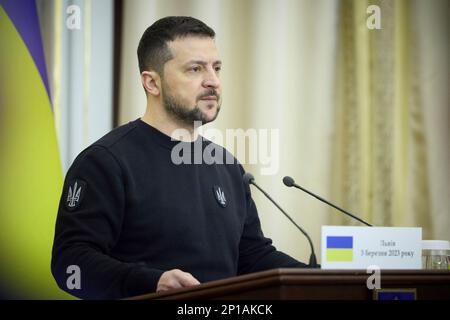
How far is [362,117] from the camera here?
11.2 ft

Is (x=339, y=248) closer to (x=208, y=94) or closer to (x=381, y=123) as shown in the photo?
(x=208, y=94)

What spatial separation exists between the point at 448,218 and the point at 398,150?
0.41 m

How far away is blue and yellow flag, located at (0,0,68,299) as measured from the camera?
2.96 m

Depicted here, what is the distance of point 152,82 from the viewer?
2.75 metres

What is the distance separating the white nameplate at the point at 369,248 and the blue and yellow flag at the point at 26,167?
161 centimetres

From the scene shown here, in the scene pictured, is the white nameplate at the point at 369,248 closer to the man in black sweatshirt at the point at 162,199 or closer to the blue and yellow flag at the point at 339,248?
the blue and yellow flag at the point at 339,248

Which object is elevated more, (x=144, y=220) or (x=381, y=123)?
(x=381, y=123)

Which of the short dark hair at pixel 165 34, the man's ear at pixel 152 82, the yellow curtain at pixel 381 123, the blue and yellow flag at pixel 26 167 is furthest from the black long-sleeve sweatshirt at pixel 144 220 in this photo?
the yellow curtain at pixel 381 123

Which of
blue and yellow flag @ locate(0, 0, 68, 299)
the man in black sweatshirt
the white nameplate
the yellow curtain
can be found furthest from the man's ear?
the white nameplate

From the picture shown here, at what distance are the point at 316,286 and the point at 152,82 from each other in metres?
1.37

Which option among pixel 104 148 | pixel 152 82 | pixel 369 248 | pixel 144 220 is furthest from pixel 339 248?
pixel 152 82

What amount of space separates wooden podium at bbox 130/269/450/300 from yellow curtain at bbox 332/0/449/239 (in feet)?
5.51

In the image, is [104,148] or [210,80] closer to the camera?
[104,148]
